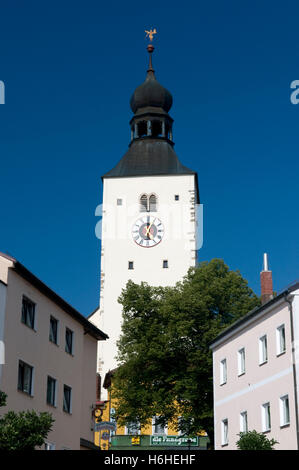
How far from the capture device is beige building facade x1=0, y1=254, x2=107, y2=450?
1256 inches

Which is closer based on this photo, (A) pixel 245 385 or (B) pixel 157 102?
(A) pixel 245 385

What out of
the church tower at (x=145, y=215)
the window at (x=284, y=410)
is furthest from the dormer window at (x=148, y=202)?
the window at (x=284, y=410)

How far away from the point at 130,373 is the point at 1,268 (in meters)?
19.4

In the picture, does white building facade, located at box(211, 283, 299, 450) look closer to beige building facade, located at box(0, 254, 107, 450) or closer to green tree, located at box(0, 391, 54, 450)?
beige building facade, located at box(0, 254, 107, 450)

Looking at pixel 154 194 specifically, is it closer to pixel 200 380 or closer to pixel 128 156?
pixel 128 156

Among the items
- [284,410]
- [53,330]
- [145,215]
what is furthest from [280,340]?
[145,215]

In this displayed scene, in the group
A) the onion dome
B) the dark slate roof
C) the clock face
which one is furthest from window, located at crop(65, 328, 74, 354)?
the onion dome

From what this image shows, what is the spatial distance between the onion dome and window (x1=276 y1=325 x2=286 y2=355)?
148ft

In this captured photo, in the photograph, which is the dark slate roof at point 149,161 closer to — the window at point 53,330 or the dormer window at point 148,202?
the dormer window at point 148,202

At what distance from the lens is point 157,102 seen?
7869 centimetres

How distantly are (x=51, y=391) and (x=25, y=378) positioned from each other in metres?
3.17

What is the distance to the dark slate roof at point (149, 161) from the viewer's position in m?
75.6

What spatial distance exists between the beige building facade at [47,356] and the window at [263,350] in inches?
346
